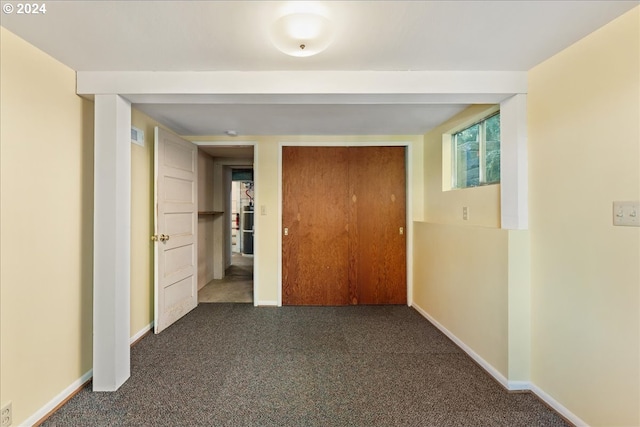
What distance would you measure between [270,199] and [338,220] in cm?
90

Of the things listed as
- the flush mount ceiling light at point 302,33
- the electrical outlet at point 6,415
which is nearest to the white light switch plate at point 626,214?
the flush mount ceiling light at point 302,33

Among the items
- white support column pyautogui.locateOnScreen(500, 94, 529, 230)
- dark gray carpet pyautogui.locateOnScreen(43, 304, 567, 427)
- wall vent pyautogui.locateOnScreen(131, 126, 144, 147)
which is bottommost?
dark gray carpet pyautogui.locateOnScreen(43, 304, 567, 427)

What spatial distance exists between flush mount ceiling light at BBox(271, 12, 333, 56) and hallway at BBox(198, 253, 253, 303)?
10.3 ft

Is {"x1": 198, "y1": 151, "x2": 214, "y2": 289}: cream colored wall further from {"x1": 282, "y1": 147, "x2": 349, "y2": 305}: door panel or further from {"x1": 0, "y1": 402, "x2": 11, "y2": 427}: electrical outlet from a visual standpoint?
{"x1": 0, "y1": 402, "x2": 11, "y2": 427}: electrical outlet

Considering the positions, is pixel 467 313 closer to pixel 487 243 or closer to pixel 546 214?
pixel 487 243

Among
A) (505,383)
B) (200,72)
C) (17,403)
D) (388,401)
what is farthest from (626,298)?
(17,403)

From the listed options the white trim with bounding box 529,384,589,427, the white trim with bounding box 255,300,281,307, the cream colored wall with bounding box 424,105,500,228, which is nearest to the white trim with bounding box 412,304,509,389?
the white trim with bounding box 529,384,589,427

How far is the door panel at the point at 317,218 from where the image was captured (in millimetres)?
3459

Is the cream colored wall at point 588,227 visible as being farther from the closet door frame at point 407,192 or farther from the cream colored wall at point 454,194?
the closet door frame at point 407,192

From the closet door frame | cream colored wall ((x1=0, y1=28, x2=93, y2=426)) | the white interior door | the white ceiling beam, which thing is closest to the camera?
cream colored wall ((x1=0, y1=28, x2=93, y2=426))

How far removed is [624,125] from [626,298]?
839 millimetres

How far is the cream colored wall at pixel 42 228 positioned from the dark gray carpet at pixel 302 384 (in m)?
0.33

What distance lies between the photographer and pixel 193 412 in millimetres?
1648

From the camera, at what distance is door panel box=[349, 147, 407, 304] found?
3469 mm
